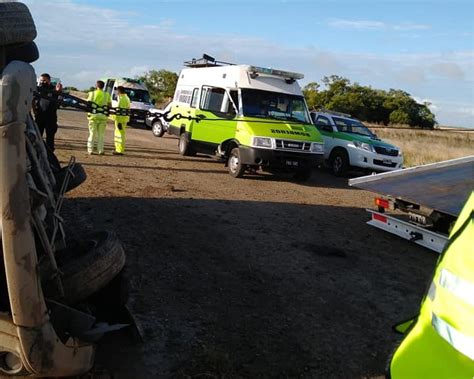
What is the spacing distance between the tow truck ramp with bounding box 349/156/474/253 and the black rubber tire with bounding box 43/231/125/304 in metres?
4.13

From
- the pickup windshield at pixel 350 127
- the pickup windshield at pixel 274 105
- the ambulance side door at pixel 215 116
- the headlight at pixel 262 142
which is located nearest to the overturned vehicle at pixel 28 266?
the headlight at pixel 262 142

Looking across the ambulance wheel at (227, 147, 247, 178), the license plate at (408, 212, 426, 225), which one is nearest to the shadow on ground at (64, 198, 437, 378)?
the license plate at (408, 212, 426, 225)

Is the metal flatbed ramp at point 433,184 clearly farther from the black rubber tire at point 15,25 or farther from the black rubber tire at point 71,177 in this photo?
the black rubber tire at point 15,25

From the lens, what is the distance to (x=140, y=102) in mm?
25062

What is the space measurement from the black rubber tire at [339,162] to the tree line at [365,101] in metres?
28.2

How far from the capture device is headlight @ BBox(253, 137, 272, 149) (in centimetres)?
1125

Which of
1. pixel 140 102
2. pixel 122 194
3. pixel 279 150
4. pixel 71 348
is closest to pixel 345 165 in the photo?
pixel 279 150

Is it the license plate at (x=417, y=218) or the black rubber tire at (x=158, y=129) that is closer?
the license plate at (x=417, y=218)

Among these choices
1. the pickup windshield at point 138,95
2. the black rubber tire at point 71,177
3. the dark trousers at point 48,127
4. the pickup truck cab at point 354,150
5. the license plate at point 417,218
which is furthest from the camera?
the pickup windshield at point 138,95

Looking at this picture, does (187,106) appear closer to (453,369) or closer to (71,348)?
(71,348)

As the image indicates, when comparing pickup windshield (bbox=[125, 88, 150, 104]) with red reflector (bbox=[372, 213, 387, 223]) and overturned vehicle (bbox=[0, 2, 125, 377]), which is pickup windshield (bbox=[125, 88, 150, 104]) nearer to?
red reflector (bbox=[372, 213, 387, 223])

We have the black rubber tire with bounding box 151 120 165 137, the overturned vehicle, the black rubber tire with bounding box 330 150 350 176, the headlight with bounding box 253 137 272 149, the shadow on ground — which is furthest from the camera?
the black rubber tire with bounding box 151 120 165 137

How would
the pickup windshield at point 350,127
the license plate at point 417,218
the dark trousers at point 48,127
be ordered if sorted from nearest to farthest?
1. the license plate at point 417,218
2. the dark trousers at point 48,127
3. the pickup windshield at point 350,127

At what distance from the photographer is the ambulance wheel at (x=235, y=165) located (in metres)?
11.7
